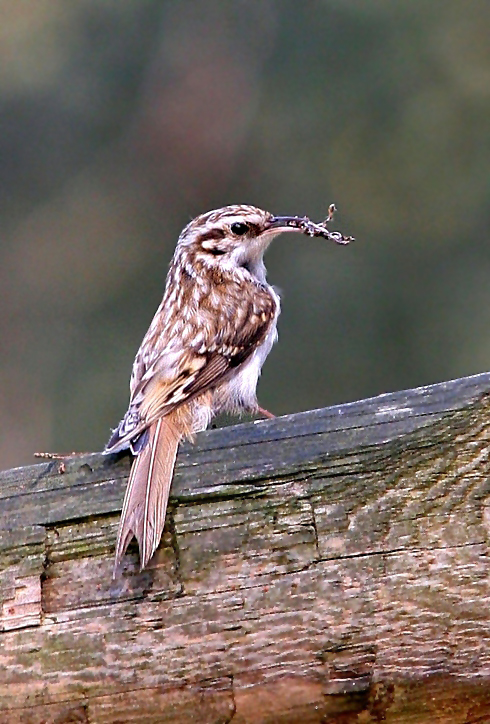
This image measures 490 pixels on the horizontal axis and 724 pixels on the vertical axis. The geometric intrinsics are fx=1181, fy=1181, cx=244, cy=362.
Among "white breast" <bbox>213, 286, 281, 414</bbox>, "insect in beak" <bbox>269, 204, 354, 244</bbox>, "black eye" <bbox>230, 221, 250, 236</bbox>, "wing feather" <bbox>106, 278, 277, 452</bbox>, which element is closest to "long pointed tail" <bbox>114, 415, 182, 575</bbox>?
"wing feather" <bbox>106, 278, 277, 452</bbox>

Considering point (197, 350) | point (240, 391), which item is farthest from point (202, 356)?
point (240, 391)

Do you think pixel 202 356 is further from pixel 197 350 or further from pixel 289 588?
pixel 289 588

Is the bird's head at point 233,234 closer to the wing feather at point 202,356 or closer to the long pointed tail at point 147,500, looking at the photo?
the wing feather at point 202,356

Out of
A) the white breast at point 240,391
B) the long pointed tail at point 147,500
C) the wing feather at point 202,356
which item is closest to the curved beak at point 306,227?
the wing feather at point 202,356

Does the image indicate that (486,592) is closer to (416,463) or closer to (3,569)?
(416,463)

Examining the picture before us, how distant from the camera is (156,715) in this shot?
6.63ft

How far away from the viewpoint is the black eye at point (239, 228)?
423 centimetres

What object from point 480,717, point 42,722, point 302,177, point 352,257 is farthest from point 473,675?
point 302,177

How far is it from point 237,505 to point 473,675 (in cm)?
50

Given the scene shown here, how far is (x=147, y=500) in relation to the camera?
2113 millimetres

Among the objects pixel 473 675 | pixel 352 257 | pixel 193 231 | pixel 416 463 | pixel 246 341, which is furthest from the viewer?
pixel 352 257

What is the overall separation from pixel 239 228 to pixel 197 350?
2.61 feet

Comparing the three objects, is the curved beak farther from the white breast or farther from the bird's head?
the white breast

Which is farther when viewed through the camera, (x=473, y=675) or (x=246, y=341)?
(x=246, y=341)
